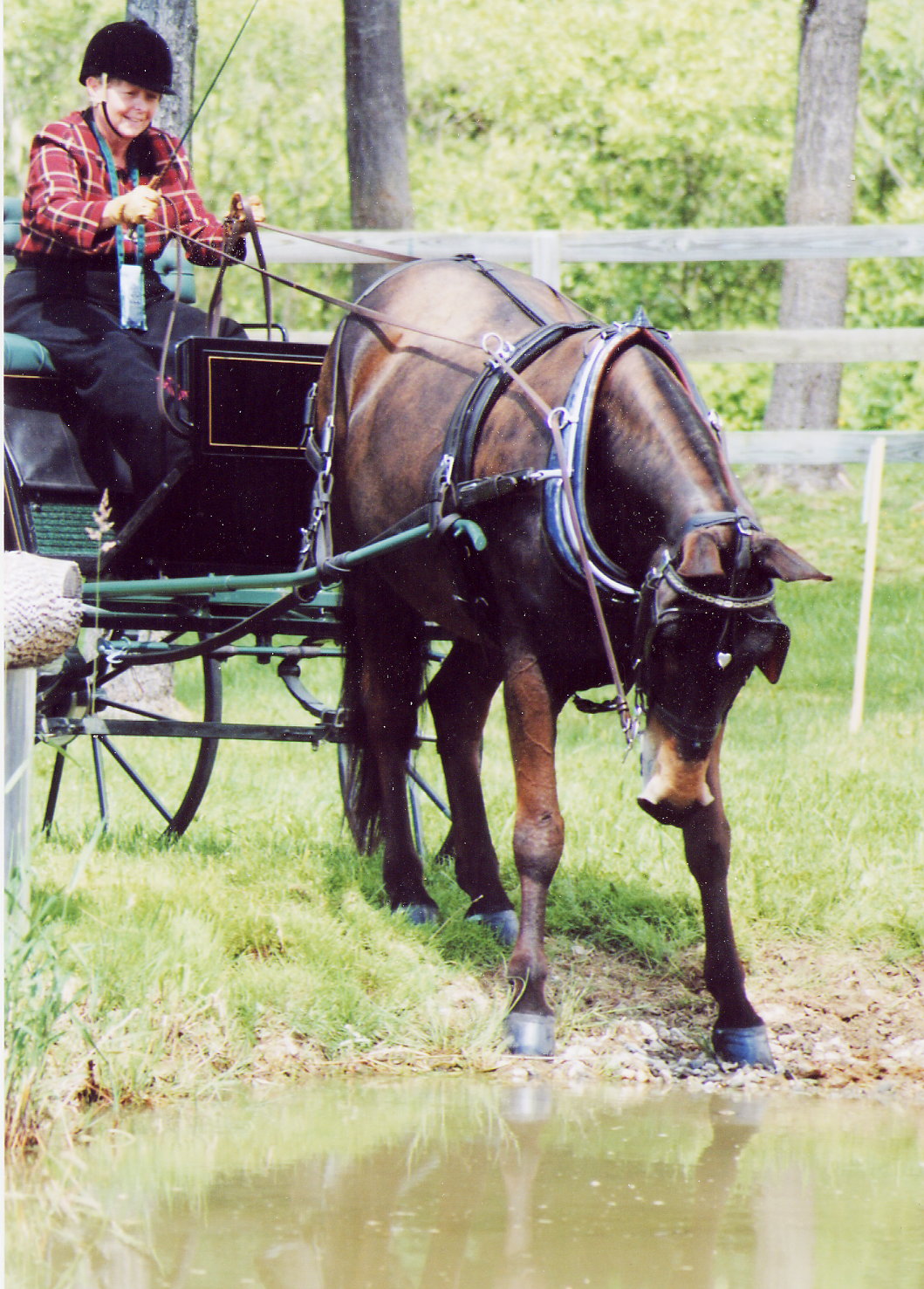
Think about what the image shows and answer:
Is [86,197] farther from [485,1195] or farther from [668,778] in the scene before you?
[485,1195]

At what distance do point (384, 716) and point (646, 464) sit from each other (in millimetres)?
1532

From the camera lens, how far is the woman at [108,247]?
5.22 m

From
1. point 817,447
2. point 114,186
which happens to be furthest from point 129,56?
point 817,447

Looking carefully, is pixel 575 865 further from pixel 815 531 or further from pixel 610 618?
pixel 815 531

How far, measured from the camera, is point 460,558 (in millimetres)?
4461

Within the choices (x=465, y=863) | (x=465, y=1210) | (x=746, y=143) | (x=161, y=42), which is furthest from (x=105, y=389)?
(x=746, y=143)

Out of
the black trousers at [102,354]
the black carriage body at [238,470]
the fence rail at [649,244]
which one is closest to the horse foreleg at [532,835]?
the black carriage body at [238,470]

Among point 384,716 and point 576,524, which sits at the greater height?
point 576,524

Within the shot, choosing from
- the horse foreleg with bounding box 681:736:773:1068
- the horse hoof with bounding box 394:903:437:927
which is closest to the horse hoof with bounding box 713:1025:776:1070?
the horse foreleg with bounding box 681:736:773:1068

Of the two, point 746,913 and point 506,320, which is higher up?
point 506,320

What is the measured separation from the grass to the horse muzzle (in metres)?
0.80

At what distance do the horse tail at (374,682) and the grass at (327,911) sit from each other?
22 cm

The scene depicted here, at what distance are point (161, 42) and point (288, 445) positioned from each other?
128cm

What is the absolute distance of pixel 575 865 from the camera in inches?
213
